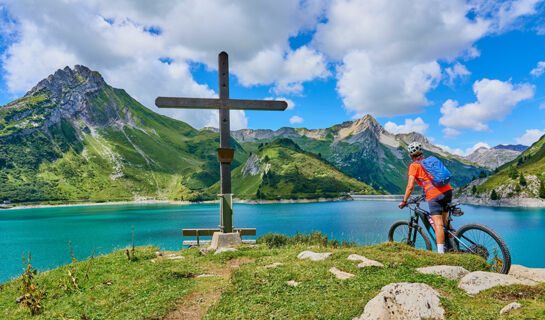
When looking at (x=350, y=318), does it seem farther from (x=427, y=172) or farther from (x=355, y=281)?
(x=427, y=172)

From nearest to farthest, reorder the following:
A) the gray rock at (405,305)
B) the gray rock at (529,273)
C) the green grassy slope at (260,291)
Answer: the gray rock at (405,305), the green grassy slope at (260,291), the gray rock at (529,273)

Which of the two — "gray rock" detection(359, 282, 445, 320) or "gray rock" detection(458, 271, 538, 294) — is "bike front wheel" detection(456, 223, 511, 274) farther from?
"gray rock" detection(359, 282, 445, 320)

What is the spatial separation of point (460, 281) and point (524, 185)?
187801 millimetres

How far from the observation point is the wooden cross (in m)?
13.9

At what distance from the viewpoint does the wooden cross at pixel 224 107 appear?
13.9 metres

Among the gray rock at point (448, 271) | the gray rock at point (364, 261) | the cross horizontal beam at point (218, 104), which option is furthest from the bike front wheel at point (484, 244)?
the cross horizontal beam at point (218, 104)

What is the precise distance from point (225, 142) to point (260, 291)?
8.84m

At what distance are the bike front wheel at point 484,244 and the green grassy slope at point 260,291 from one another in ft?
1.70

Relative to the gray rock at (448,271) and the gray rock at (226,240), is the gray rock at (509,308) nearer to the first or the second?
the gray rock at (448,271)

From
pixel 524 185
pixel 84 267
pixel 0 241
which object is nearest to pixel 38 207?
pixel 0 241

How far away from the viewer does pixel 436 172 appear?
8.52 m

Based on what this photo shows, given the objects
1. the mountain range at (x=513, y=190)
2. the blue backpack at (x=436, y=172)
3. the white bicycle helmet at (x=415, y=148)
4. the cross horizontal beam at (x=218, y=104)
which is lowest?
the mountain range at (x=513, y=190)

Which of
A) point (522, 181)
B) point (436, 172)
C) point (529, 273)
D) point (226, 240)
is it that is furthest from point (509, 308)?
point (522, 181)

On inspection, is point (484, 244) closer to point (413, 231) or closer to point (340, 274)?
point (413, 231)
